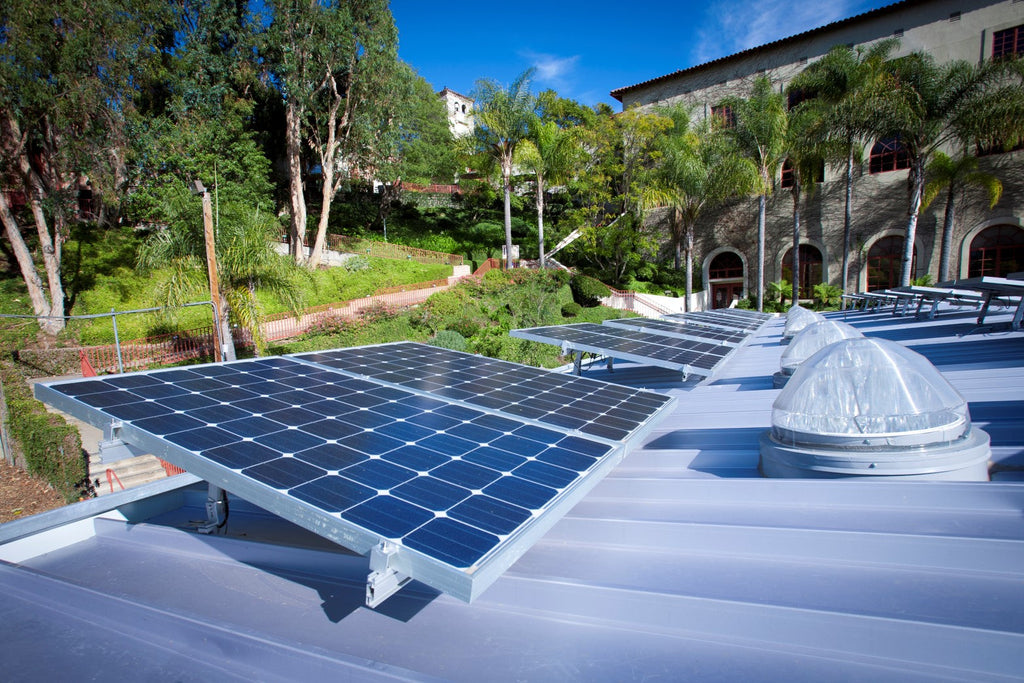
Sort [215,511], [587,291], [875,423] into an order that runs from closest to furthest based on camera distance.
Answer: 1. [875,423]
2. [215,511]
3. [587,291]

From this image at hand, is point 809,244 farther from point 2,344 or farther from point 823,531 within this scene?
point 2,344

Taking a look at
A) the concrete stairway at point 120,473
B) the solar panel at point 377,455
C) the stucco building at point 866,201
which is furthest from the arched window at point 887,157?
the concrete stairway at point 120,473

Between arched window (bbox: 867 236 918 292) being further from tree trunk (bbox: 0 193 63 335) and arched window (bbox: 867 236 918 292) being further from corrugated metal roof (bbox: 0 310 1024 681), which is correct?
tree trunk (bbox: 0 193 63 335)

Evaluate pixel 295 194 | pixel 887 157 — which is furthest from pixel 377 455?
pixel 887 157

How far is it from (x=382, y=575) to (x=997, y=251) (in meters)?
45.4

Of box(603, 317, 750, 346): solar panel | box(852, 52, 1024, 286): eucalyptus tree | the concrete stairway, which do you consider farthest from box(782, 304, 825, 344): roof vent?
box(852, 52, 1024, 286): eucalyptus tree

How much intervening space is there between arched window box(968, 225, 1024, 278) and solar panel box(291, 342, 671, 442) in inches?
1567

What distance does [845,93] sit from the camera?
33.3 metres

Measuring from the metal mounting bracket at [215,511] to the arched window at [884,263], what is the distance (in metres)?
43.9

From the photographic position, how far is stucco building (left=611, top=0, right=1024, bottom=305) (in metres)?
32.2

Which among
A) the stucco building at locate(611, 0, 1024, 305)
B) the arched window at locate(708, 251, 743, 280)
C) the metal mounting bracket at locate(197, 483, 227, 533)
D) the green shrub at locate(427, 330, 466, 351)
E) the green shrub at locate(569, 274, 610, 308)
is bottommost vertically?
the green shrub at locate(427, 330, 466, 351)

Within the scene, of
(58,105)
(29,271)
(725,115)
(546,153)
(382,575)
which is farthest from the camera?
(725,115)

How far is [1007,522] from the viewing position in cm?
265

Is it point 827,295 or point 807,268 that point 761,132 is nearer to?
point 807,268
